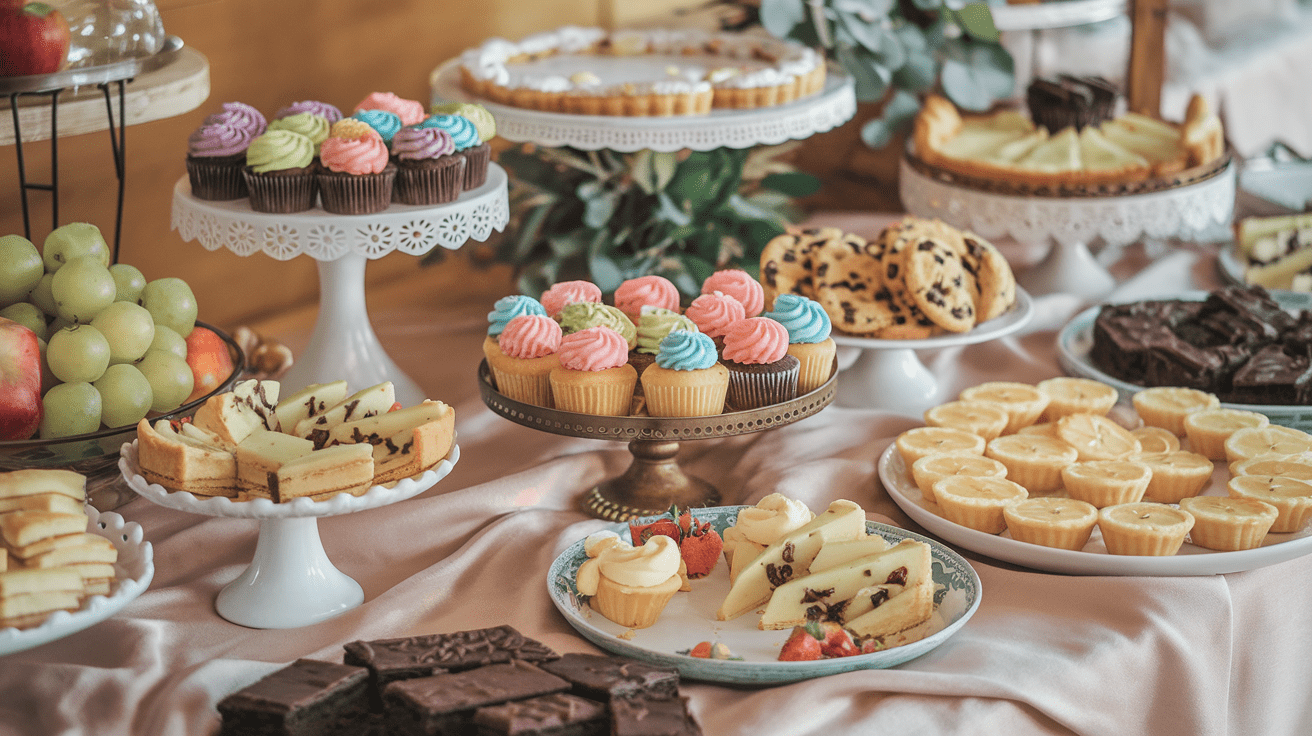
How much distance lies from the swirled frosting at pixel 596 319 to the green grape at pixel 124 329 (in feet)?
1.81

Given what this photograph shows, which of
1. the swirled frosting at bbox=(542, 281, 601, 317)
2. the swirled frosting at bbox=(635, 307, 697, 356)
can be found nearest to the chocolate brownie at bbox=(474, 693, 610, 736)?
the swirled frosting at bbox=(635, 307, 697, 356)

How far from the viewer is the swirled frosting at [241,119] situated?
6.12 ft

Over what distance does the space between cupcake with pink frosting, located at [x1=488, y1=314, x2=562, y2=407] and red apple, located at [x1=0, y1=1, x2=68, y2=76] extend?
0.72 metres

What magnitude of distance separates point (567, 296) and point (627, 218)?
812 millimetres

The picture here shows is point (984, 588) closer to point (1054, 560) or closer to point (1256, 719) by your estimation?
point (1054, 560)

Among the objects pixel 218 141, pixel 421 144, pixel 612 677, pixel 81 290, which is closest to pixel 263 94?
pixel 218 141

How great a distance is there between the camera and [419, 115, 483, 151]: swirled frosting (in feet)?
6.24

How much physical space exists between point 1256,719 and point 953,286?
31.9 inches

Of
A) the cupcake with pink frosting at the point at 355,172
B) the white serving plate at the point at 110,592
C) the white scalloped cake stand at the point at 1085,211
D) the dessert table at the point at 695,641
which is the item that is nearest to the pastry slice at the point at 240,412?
the white serving plate at the point at 110,592

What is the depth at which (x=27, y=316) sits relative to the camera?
1597 mm

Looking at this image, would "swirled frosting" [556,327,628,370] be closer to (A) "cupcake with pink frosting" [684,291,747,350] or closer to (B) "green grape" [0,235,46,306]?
(A) "cupcake with pink frosting" [684,291,747,350]

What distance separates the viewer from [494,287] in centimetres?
283

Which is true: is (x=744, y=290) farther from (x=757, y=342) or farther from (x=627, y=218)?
(x=627, y=218)

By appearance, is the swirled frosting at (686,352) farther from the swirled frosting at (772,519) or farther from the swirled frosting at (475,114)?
the swirled frosting at (475,114)
